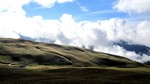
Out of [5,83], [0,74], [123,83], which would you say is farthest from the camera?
[0,74]

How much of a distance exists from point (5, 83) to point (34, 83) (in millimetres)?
8951

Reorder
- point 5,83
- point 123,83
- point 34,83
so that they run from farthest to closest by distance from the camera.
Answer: point 5,83 < point 34,83 < point 123,83

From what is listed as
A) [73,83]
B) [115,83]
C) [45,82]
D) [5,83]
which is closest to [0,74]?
[5,83]

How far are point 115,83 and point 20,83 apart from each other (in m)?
19.9

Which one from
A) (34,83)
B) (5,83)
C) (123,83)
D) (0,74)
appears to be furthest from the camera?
(0,74)

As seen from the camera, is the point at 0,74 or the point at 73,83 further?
the point at 0,74

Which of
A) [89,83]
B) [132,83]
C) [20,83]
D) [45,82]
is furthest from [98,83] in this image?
[20,83]

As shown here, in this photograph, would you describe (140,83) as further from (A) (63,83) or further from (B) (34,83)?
(B) (34,83)

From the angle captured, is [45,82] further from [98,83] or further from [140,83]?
[140,83]

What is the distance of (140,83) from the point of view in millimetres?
57656

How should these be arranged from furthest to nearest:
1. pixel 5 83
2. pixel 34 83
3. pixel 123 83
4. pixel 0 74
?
pixel 0 74
pixel 5 83
pixel 34 83
pixel 123 83

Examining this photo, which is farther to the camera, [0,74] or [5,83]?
[0,74]

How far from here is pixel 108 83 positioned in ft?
192

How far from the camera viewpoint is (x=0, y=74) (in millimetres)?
87188
